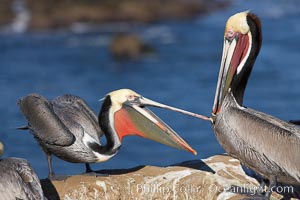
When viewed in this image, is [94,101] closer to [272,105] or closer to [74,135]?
[272,105]

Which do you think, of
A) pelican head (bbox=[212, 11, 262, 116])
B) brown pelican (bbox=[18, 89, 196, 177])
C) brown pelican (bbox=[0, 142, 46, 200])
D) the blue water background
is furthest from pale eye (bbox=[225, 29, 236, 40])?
the blue water background

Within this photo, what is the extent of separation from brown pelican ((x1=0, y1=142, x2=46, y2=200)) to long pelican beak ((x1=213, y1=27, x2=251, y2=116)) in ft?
6.20

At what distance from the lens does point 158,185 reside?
8.52 m

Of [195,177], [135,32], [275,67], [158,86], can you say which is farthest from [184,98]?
[195,177]

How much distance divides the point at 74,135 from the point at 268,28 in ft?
91.7

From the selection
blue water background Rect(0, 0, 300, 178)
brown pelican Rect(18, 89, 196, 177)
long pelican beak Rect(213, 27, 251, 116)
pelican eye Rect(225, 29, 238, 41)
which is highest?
blue water background Rect(0, 0, 300, 178)

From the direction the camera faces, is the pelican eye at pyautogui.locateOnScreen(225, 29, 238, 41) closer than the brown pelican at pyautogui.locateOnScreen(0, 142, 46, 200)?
No

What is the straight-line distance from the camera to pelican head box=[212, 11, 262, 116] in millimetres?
8227

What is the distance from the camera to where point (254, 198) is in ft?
26.0

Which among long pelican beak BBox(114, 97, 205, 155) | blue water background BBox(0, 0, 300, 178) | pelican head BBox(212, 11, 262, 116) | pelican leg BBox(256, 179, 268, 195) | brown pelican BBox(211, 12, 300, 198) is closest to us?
brown pelican BBox(211, 12, 300, 198)

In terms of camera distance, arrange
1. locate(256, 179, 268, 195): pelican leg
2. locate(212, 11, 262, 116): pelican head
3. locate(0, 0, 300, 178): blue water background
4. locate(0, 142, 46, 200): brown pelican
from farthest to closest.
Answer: locate(0, 0, 300, 178): blue water background, locate(212, 11, 262, 116): pelican head, locate(256, 179, 268, 195): pelican leg, locate(0, 142, 46, 200): brown pelican

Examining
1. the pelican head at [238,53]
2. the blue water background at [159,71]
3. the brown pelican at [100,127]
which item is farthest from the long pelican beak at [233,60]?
the blue water background at [159,71]

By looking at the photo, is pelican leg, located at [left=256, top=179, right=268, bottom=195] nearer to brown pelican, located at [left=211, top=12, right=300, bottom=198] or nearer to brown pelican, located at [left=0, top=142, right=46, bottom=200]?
brown pelican, located at [left=211, top=12, right=300, bottom=198]

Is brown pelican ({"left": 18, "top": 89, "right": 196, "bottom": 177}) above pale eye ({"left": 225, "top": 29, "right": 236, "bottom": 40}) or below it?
below
